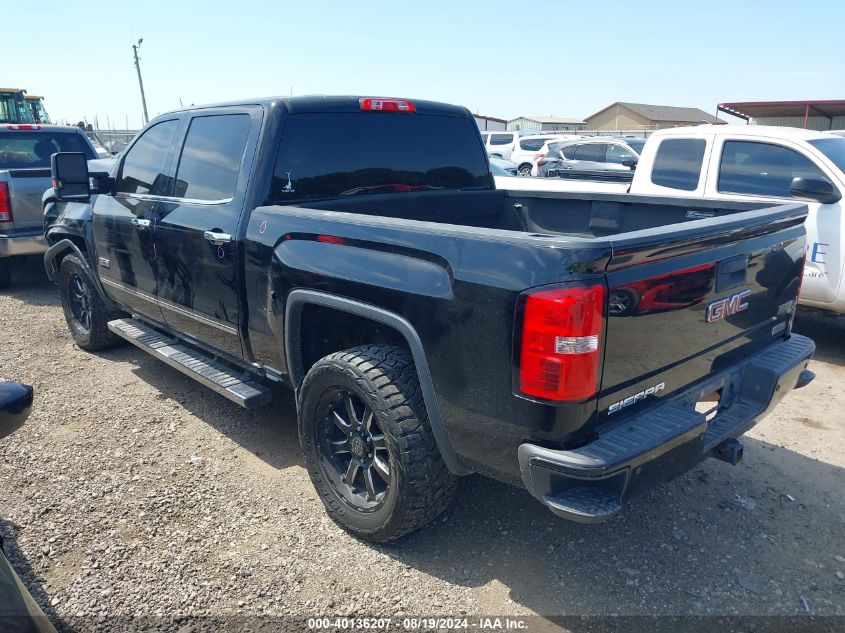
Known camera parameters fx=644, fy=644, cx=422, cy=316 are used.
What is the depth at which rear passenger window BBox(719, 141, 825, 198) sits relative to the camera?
5609mm

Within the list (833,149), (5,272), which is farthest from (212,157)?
(5,272)

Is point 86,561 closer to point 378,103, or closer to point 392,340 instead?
point 392,340

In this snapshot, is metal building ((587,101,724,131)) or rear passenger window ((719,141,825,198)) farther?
metal building ((587,101,724,131))

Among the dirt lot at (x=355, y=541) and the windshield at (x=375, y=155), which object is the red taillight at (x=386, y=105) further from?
the dirt lot at (x=355, y=541)

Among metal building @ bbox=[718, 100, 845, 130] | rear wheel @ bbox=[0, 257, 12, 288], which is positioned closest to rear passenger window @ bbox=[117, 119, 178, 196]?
rear wheel @ bbox=[0, 257, 12, 288]

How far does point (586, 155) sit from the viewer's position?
1574 centimetres

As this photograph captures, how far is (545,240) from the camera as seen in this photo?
2.18m

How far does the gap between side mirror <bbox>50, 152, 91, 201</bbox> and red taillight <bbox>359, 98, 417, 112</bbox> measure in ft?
7.69

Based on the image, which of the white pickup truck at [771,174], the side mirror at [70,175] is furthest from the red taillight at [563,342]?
the side mirror at [70,175]

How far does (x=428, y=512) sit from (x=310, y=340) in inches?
42.4

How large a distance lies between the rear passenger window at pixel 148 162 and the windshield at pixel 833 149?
5231 mm

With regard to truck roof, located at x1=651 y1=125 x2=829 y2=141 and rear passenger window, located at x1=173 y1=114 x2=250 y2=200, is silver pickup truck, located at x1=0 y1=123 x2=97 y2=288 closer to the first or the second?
rear passenger window, located at x1=173 y1=114 x2=250 y2=200

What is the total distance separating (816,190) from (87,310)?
620 centimetres

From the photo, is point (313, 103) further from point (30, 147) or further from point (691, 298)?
point (30, 147)
